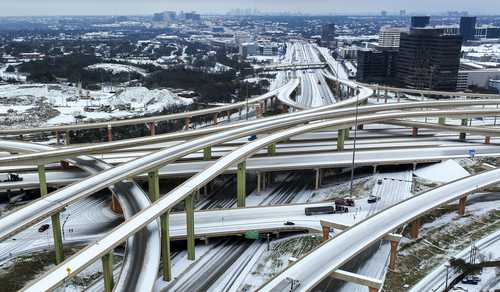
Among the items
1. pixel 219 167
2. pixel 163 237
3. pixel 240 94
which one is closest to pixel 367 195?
pixel 219 167

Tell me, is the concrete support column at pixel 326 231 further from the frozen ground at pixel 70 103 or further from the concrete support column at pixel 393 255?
the frozen ground at pixel 70 103

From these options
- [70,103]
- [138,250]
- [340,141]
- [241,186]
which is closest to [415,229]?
[241,186]

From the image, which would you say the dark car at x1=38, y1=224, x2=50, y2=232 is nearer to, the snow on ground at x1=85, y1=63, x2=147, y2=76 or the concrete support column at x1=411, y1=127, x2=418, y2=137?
the concrete support column at x1=411, y1=127, x2=418, y2=137

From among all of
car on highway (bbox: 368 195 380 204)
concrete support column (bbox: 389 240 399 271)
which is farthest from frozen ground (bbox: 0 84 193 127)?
concrete support column (bbox: 389 240 399 271)

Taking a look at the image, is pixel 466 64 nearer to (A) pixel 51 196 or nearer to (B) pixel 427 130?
(B) pixel 427 130

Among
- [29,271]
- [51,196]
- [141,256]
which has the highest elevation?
[51,196]
